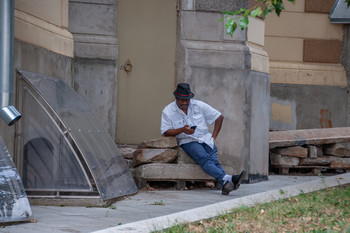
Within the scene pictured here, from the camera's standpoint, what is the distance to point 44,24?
8.05 m

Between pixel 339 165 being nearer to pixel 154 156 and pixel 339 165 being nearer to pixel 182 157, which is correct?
pixel 182 157

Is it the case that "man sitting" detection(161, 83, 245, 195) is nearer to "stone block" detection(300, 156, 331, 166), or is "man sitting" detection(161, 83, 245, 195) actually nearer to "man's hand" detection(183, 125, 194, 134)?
"man's hand" detection(183, 125, 194, 134)

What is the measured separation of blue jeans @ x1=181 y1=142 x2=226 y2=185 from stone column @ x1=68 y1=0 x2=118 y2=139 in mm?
1487

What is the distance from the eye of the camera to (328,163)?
38.5ft

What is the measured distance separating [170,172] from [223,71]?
191cm

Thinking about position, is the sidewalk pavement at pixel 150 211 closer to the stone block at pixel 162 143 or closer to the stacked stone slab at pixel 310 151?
the stone block at pixel 162 143

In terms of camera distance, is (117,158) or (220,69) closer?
(117,158)

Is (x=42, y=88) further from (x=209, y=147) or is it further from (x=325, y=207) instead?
(x=325, y=207)

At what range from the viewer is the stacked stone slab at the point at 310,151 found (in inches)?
450

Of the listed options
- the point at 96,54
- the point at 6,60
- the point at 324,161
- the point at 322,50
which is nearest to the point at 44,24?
the point at 6,60

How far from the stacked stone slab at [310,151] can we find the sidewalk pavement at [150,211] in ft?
6.71

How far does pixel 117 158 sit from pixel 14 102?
66.0 inches

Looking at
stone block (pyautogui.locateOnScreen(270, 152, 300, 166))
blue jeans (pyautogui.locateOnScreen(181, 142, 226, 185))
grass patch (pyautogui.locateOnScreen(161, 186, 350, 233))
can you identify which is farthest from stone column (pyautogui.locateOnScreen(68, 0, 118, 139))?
grass patch (pyautogui.locateOnScreen(161, 186, 350, 233))

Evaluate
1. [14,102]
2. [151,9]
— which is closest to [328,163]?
[151,9]
